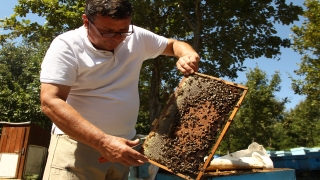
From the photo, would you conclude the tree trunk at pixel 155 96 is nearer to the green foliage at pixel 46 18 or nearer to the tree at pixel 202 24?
the tree at pixel 202 24

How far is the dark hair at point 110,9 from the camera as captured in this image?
2.22 meters

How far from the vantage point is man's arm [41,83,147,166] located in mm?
1955

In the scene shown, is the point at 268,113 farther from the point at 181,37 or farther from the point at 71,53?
the point at 71,53

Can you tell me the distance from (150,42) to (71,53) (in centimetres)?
82

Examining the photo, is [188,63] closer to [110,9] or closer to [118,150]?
[110,9]

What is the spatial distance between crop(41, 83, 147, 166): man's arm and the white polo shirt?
0.54ft

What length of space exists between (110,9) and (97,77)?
492 mm

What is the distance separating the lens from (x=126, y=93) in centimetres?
249

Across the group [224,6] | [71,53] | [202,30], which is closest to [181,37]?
[202,30]

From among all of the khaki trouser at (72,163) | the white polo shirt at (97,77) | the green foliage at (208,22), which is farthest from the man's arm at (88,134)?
the green foliage at (208,22)

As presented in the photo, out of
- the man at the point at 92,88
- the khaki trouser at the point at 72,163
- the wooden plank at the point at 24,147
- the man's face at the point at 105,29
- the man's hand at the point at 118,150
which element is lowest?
the wooden plank at the point at 24,147

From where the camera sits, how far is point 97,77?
2.36 m

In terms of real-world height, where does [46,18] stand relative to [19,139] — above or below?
above

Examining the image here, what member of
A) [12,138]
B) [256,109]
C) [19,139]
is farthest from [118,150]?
[256,109]
